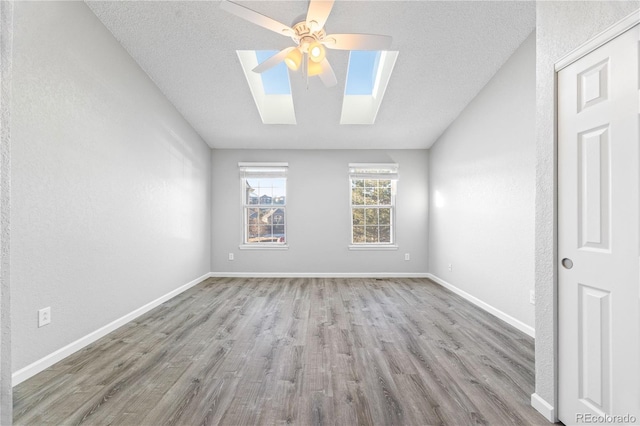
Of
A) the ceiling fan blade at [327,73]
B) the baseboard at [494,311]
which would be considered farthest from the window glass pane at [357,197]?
the ceiling fan blade at [327,73]

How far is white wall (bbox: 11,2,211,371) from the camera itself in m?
1.95

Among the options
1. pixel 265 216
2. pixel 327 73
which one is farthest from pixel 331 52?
pixel 265 216

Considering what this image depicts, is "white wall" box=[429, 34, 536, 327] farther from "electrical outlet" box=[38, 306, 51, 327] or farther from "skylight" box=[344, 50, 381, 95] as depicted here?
"electrical outlet" box=[38, 306, 51, 327]

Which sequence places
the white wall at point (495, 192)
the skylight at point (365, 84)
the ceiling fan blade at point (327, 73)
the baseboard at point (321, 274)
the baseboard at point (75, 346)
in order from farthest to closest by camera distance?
the baseboard at point (321, 274), the skylight at point (365, 84), the white wall at point (495, 192), the ceiling fan blade at point (327, 73), the baseboard at point (75, 346)

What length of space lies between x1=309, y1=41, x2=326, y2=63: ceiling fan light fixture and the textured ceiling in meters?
0.71

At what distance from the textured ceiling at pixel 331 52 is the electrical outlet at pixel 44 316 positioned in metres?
2.61

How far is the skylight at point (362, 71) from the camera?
12.6ft

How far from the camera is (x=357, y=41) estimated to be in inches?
87.7

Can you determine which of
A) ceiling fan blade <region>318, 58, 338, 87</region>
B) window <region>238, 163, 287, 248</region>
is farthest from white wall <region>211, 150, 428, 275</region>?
ceiling fan blade <region>318, 58, 338, 87</region>

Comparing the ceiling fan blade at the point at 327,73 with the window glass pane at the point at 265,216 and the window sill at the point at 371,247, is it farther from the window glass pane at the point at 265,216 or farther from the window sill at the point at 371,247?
the window sill at the point at 371,247

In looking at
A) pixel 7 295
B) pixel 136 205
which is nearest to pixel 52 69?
pixel 136 205

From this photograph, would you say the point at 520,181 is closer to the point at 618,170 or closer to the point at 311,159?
the point at 618,170

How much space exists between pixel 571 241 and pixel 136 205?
3.78m

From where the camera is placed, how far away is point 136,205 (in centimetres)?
314
